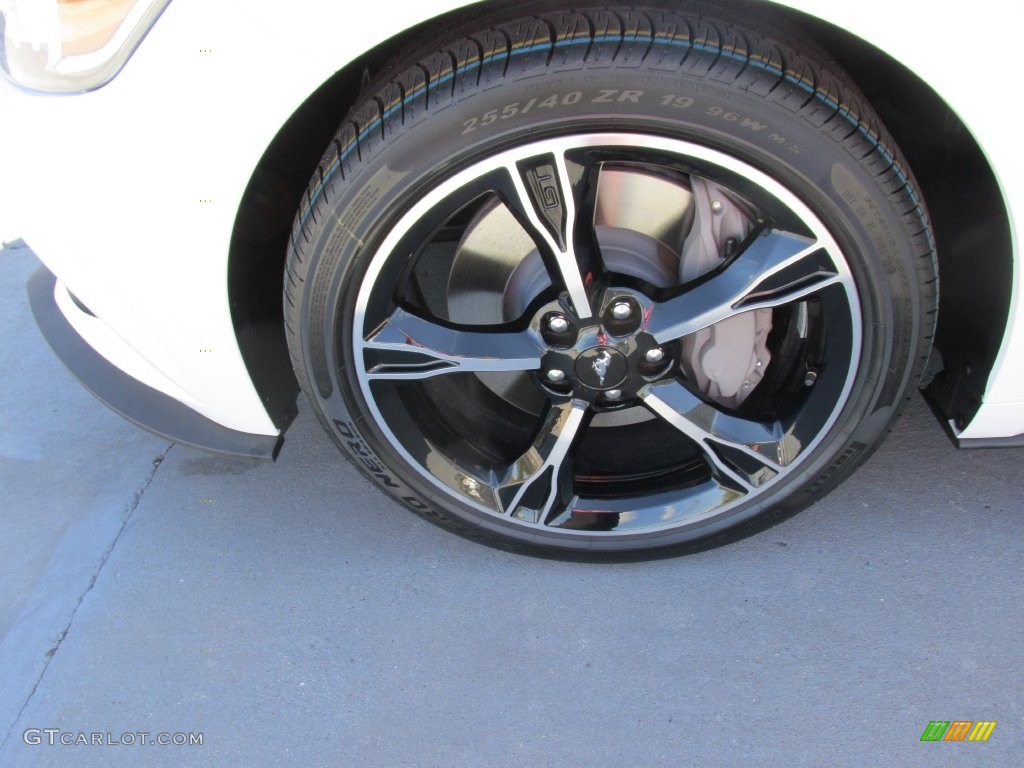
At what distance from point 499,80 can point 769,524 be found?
1.00m

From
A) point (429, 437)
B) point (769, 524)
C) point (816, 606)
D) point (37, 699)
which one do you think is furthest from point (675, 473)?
point (37, 699)

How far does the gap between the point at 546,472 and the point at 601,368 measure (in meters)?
0.24

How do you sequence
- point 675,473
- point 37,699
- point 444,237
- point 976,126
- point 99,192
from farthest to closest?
point 444,237
point 675,473
point 37,699
point 99,192
point 976,126

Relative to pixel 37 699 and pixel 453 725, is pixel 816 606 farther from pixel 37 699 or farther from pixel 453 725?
pixel 37 699

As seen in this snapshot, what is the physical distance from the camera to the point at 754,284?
4.07 ft

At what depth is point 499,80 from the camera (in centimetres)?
110

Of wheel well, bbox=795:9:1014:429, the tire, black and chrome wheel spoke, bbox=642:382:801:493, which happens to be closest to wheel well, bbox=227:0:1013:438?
wheel well, bbox=795:9:1014:429

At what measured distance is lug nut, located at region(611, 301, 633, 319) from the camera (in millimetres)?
1308

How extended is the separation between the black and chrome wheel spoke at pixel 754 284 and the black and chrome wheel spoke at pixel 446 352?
23cm

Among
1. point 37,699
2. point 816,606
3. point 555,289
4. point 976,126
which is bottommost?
point 37,699

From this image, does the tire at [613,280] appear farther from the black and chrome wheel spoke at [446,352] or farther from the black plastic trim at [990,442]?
the black plastic trim at [990,442]

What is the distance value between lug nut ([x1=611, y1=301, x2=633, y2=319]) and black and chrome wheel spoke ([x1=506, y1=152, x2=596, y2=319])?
58 millimetres

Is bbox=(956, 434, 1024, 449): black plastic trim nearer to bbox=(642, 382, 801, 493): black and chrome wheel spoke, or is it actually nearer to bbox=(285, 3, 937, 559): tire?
bbox=(285, 3, 937, 559): tire

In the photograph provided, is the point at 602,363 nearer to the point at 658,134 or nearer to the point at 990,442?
the point at 658,134
